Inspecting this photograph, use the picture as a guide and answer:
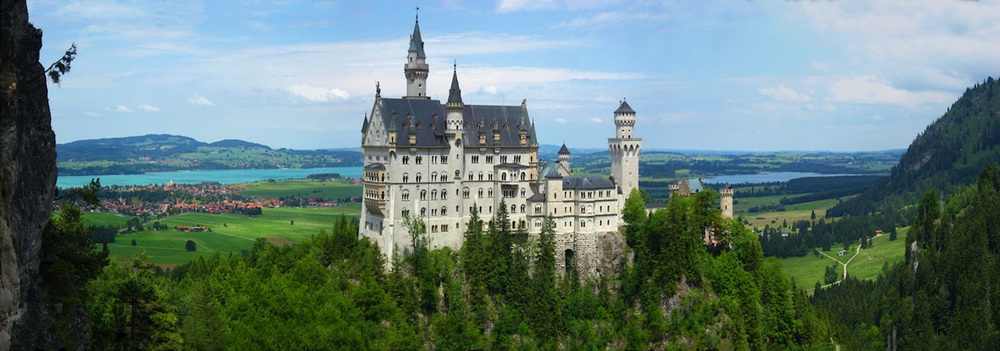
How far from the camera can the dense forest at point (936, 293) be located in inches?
5285

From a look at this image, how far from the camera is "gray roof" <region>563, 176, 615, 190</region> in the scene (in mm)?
111250

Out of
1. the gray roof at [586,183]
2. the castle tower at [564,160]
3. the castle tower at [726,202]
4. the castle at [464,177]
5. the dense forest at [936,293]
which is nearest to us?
the castle at [464,177]

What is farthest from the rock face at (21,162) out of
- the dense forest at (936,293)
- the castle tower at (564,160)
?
the dense forest at (936,293)

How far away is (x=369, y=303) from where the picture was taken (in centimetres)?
9862

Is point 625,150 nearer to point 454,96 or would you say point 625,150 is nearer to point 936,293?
point 454,96

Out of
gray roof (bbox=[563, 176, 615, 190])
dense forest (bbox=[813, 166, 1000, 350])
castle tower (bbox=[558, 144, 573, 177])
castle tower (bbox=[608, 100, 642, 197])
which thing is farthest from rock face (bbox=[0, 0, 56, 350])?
dense forest (bbox=[813, 166, 1000, 350])

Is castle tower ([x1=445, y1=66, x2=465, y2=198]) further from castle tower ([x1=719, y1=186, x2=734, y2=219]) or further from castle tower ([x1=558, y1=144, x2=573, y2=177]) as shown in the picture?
castle tower ([x1=719, y1=186, x2=734, y2=219])

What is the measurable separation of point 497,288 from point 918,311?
239 ft

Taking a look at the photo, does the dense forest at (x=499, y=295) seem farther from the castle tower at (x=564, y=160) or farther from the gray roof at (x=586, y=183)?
the castle tower at (x=564, y=160)

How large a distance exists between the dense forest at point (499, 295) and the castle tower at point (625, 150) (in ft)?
9.66

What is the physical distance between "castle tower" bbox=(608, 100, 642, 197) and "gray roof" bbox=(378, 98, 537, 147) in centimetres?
1104

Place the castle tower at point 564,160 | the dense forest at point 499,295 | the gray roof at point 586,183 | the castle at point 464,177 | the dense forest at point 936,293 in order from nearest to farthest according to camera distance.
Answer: the dense forest at point 499,295
the castle at point 464,177
the gray roof at point 586,183
the castle tower at point 564,160
the dense forest at point 936,293

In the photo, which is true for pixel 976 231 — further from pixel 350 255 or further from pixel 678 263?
pixel 350 255

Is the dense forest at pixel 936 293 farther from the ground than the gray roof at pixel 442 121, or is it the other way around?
the gray roof at pixel 442 121
